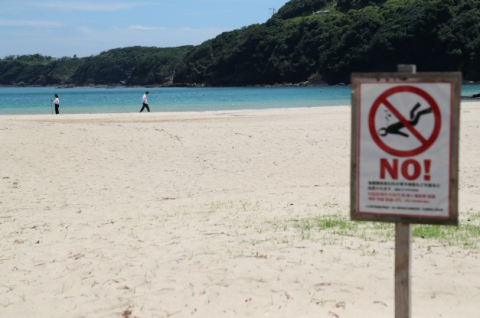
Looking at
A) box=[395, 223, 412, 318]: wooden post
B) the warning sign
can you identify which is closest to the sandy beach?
box=[395, 223, 412, 318]: wooden post

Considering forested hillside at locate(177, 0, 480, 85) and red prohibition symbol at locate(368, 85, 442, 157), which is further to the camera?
forested hillside at locate(177, 0, 480, 85)

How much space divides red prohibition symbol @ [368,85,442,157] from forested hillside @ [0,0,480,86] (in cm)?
8630

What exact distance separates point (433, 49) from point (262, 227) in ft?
298

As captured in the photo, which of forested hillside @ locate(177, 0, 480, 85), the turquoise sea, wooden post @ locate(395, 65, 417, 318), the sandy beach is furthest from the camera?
forested hillside @ locate(177, 0, 480, 85)

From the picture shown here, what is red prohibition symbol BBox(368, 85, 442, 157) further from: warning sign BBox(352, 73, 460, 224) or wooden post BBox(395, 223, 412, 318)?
wooden post BBox(395, 223, 412, 318)

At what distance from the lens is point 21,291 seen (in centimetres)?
443

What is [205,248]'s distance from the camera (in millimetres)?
5348

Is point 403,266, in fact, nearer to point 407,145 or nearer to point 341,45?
point 407,145

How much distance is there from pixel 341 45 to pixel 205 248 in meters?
104

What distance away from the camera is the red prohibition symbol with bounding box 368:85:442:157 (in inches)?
98.2

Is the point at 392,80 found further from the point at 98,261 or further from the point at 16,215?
the point at 16,215

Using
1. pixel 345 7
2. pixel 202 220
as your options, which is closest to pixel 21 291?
pixel 202 220

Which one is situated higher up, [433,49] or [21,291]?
[433,49]

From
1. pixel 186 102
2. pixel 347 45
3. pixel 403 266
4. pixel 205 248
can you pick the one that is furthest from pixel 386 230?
pixel 347 45
